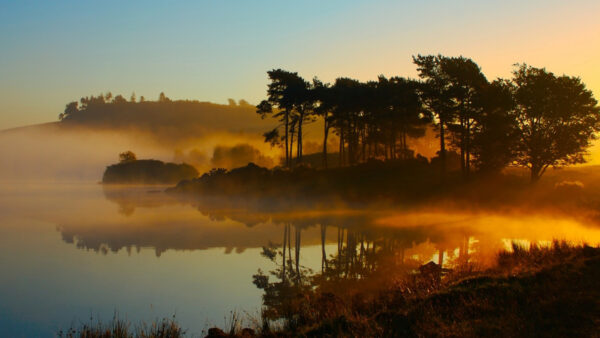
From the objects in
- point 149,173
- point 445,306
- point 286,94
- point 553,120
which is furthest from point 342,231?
point 149,173

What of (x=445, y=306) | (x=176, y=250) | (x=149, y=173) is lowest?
(x=176, y=250)

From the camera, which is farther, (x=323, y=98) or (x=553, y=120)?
Answer: (x=323, y=98)

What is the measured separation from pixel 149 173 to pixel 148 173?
29cm

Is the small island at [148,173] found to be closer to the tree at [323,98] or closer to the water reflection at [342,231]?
the tree at [323,98]

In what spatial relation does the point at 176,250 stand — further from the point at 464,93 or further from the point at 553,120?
the point at 553,120

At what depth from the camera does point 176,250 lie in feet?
96.6

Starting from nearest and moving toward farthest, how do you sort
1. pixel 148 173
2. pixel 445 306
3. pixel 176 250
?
1. pixel 445 306
2. pixel 176 250
3. pixel 148 173

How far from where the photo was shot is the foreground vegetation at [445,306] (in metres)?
11.6

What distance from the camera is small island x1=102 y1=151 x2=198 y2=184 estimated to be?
135 metres

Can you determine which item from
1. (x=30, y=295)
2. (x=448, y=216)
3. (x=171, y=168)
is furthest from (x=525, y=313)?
(x=171, y=168)

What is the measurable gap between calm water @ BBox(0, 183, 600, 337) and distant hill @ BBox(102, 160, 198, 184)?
268 feet

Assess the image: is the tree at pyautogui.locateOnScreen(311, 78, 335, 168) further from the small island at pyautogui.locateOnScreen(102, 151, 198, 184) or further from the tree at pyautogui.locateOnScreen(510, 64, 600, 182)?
the small island at pyautogui.locateOnScreen(102, 151, 198, 184)

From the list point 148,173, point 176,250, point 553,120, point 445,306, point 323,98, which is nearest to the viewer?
point 445,306

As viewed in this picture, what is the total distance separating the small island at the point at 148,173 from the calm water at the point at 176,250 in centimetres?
8170
